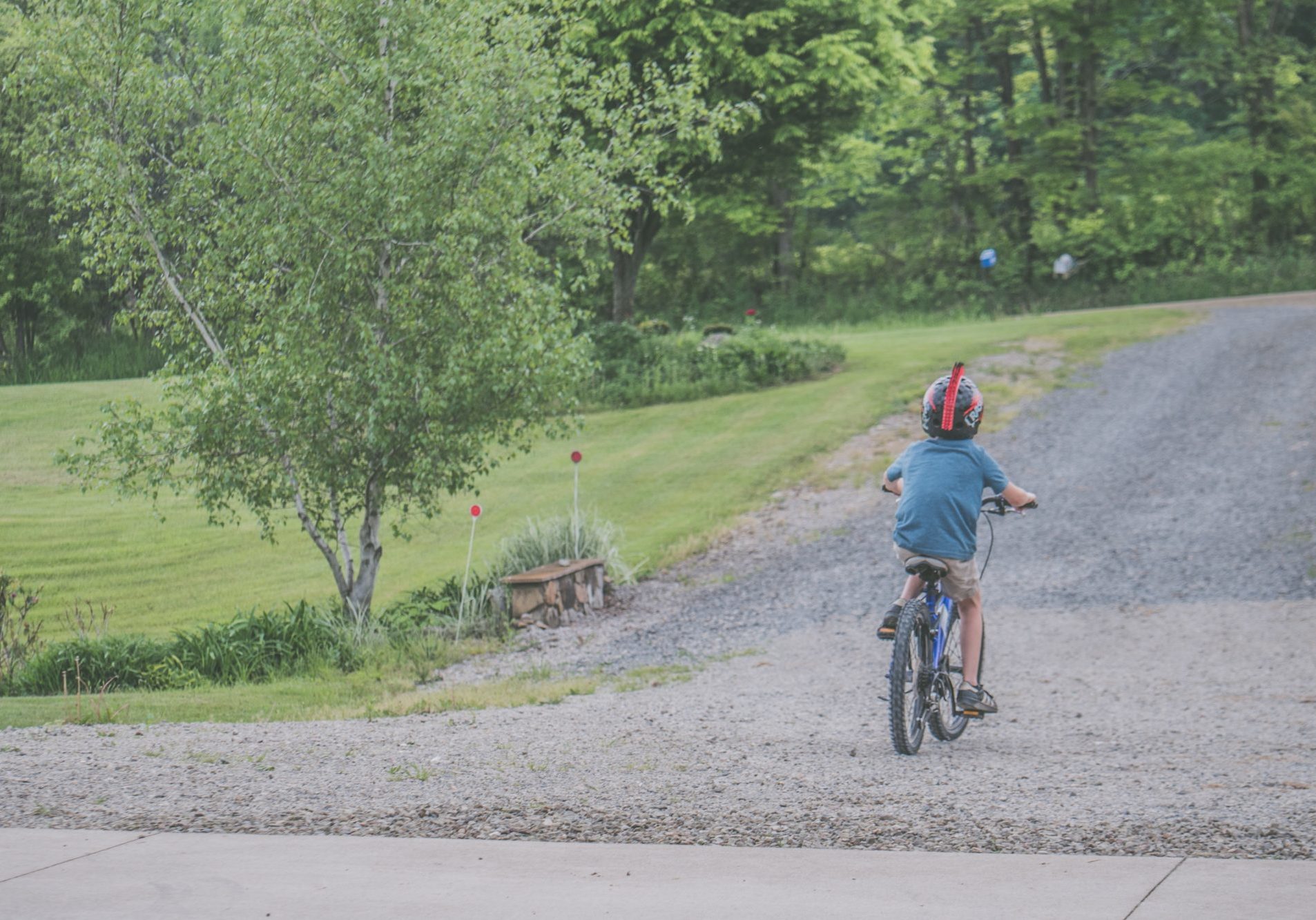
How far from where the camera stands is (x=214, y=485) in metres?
10.7

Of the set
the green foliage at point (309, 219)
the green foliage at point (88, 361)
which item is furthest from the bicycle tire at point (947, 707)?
the green foliage at point (88, 361)

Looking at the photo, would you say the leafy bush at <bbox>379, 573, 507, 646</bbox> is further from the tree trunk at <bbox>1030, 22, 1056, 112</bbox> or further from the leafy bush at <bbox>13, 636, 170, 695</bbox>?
the tree trunk at <bbox>1030, 22, 1056, 112</bbox>

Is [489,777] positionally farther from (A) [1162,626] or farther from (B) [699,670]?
(A) [1162,626]

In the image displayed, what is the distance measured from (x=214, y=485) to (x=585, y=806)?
6.43 meters

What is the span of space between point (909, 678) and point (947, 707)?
0.66 meters

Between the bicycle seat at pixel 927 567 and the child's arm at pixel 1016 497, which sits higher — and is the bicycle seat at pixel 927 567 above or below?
below

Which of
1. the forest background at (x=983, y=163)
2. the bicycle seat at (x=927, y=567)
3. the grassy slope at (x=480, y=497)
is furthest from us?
the forest background at (x=983, y=163)

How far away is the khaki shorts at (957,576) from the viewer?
6.54 m

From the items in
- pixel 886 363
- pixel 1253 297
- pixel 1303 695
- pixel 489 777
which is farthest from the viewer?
pixel 1253 297

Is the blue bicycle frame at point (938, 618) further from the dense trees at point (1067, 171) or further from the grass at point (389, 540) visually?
the dense trees at point (1067, 171)

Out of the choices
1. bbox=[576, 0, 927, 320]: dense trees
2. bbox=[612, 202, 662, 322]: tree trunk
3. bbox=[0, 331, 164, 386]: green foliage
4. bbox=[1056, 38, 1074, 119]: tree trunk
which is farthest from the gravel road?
bbox=[1056, 38, 1074, 119]: tree trunk

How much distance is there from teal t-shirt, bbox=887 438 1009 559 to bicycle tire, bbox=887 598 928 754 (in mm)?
327

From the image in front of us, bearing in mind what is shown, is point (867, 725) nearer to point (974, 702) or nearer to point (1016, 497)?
point (974, 702)

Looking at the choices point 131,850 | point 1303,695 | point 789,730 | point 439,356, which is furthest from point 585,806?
point 439,356
